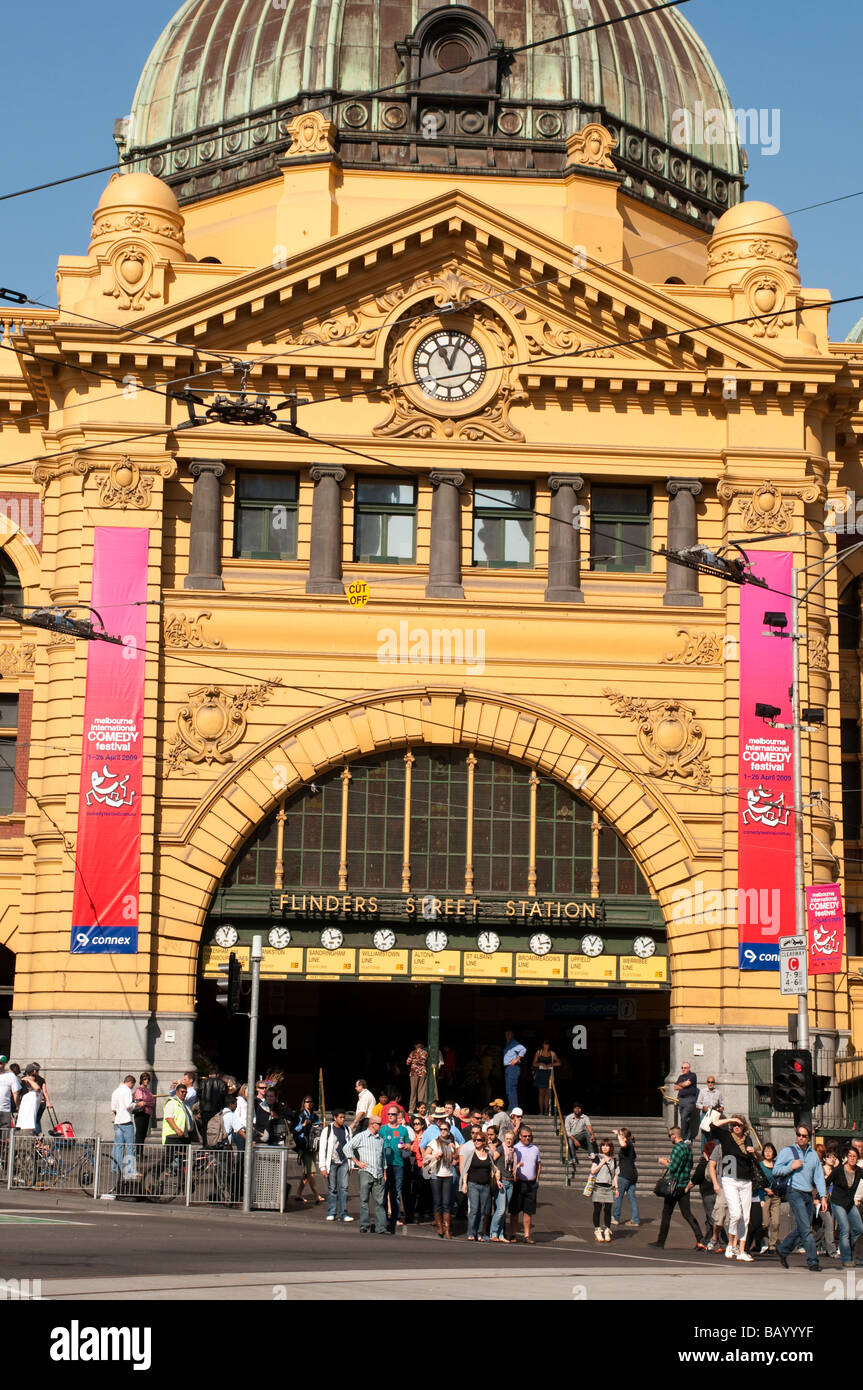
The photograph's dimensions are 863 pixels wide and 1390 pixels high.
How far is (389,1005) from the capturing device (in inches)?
1986

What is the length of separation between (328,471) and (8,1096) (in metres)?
14.7

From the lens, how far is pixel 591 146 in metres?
48.7

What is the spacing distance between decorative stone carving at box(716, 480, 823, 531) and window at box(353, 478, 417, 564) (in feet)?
22.0

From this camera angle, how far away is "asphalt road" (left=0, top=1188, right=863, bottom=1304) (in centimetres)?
1928

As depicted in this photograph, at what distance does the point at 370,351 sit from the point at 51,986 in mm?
14881

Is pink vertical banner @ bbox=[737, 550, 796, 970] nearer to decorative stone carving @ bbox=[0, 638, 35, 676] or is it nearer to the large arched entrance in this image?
the large arched entrance

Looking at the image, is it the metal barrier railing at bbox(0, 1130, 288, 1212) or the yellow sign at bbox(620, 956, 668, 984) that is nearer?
the metal barrier railing at bbox(0, 1130, 288, 1212)

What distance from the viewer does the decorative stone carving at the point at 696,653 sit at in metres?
43.8

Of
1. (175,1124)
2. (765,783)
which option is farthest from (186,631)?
(765,783)

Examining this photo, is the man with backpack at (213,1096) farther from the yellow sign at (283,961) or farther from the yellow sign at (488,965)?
the yellow sign at (488,965)

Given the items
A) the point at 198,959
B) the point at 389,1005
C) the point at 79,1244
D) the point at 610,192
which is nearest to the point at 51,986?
the point at 198,959

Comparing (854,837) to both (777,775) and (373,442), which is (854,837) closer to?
(777,775)

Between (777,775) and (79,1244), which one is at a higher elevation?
(777,775)

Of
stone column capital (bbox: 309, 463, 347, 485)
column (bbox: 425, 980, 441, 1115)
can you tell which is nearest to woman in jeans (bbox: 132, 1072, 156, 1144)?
column (bbox: 425, 980, 441, 1115)
